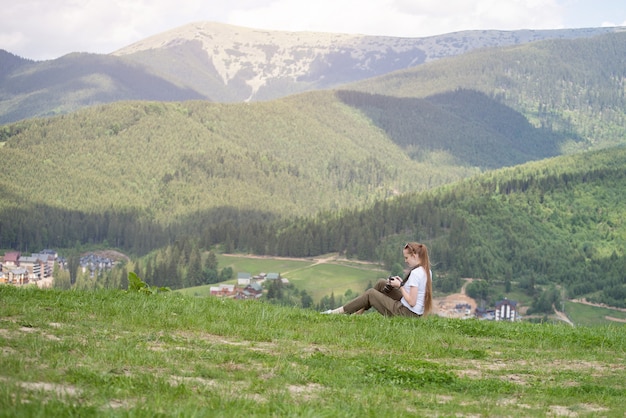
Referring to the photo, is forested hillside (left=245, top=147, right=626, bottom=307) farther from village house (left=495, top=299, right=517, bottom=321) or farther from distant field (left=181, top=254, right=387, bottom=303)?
village house (left=495, top=299, right=517, bottom=321)

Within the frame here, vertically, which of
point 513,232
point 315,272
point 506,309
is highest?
point 513,232

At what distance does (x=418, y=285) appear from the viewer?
A: 59.2 feet

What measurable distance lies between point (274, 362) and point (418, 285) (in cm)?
702

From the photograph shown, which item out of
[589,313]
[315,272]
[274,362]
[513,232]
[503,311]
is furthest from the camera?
[513,232]

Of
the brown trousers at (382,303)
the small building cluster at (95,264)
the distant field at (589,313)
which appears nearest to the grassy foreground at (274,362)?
the brown trousers at (382,303)

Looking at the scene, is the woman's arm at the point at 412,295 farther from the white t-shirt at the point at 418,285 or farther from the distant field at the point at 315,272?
the distant field at the point at 315,272

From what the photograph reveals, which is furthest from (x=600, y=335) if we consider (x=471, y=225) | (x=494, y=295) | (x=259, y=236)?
(x=259, y=236)

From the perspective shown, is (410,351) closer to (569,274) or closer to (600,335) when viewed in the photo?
(600,335)

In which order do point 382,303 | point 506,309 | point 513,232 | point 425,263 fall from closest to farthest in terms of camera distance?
1. point 425,263
2. point 382,303
3. point 506,309
4. point 513,232

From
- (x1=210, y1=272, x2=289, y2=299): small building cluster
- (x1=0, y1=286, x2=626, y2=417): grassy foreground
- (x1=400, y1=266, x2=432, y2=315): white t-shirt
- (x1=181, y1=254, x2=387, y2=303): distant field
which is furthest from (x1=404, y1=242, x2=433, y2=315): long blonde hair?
(x1=181, y1=254, x2=387, y2=303): distant field

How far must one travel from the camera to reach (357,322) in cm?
1680

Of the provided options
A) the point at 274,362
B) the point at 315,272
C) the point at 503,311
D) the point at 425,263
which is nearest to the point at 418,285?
the point at 425,263

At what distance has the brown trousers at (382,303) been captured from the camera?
1818cm

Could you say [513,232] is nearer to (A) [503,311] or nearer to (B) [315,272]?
(B) [315,272]
